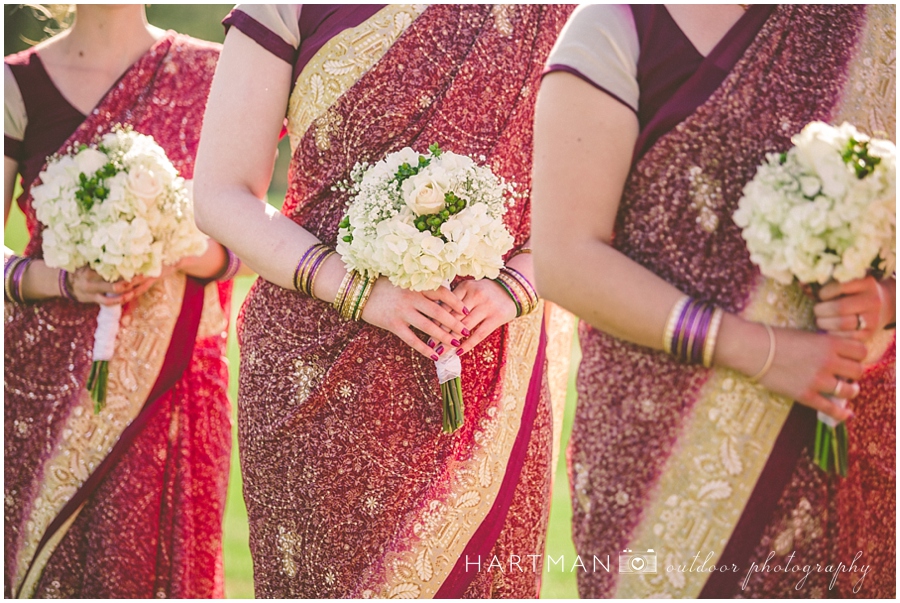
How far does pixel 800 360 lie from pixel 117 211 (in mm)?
2154

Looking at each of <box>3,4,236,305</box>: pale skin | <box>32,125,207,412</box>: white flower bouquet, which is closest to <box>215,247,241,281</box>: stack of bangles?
<box>3,4,236,305</box>: pale skin

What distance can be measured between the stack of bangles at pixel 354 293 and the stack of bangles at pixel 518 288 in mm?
361

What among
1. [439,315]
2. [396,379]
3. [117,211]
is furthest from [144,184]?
[439,315]

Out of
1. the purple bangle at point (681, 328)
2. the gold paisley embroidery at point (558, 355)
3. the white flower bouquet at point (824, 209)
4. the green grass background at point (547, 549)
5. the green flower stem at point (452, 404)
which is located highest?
the white flower bouquet at point (824, 209)

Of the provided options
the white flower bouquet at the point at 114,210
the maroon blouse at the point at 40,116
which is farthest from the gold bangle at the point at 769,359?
the maroon blouse at the point at 40,116

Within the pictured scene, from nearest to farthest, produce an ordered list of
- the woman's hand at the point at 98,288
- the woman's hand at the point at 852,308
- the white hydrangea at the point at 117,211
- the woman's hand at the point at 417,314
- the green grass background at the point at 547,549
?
the woman's hand at the point at 852,308 → the woman's hand at the point at 417,314 → the white hydrangea at the point at 117,211 → the woman's hand at the point at 98,288 → the green grass background at the point at 547,549

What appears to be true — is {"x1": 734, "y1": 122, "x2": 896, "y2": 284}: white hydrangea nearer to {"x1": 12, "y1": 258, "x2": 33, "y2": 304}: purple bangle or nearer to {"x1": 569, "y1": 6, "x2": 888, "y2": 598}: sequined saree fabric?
{"x1": 569, "y1": 6, "x2": 888, "y2": 598}: sequined saree fabric

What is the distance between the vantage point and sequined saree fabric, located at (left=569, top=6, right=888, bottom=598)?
1946 mm

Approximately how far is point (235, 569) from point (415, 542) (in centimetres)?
238

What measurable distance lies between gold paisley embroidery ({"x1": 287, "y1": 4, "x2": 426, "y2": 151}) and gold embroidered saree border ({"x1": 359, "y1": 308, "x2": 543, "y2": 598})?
87cm

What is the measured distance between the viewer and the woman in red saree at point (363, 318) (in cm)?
250

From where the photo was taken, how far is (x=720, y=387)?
1965 millimetres

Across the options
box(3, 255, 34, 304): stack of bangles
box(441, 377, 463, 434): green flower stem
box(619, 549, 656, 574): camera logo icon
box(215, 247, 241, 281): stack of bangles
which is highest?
box(619, 549, 656, 574): camera logo icon

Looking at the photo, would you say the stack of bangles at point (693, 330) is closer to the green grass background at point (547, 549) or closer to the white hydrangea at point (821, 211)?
the white hydrangea at point (821, 211)
